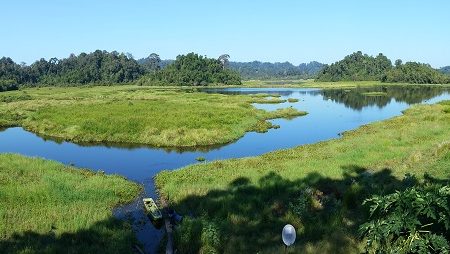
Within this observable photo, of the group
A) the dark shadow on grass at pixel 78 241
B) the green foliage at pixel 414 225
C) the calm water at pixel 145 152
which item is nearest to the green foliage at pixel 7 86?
the calm water at pixel 145 152

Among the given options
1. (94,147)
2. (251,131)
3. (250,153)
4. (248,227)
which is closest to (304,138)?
(251,131)

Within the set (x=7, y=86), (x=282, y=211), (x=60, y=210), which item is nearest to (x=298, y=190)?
(x=282, y=211)

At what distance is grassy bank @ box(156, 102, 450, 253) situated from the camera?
1702 centimetres

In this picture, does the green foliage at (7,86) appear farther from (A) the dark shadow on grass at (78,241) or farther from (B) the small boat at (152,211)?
(A) the dark shadow on grass at (78,241)

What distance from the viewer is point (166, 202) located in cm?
2481

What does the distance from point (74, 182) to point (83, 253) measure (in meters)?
11.3

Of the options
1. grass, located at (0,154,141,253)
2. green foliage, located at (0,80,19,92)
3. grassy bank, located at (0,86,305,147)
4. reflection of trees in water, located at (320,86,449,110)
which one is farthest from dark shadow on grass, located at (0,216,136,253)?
green foliage, located at (0,80,19,92)

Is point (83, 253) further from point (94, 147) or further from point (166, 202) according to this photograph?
point (94, 147)

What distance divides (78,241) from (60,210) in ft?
13.4

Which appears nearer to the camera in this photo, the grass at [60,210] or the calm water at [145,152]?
the grass at [60,210]

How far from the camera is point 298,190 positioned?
23.5 metres

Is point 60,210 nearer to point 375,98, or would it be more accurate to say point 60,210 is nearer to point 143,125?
point 143,125

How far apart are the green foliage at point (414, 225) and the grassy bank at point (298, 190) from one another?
12.3 feet

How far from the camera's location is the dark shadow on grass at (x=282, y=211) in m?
16.5
